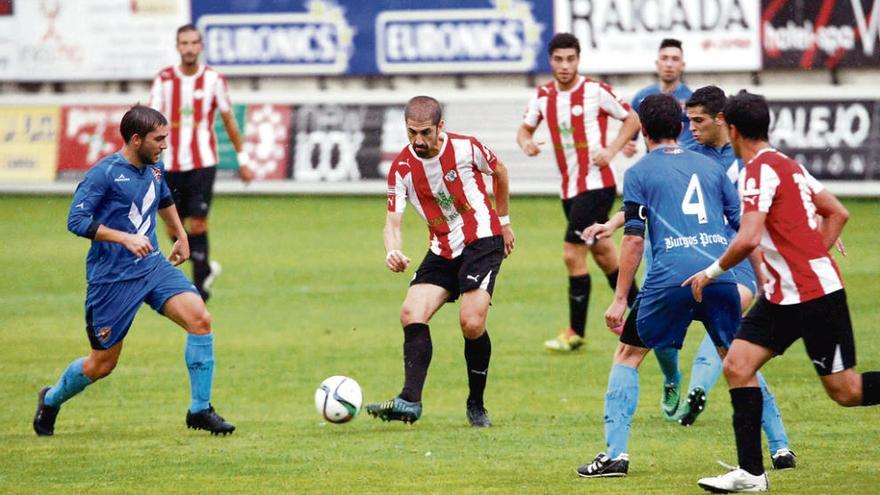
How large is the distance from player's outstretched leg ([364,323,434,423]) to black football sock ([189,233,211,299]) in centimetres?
607

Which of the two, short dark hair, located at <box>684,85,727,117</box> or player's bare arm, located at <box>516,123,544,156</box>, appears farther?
player's bare arm, located at <box>516,123,544,156</box>

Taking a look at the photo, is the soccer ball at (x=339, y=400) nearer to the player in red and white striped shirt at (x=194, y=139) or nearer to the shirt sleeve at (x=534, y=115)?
the shirt sleeve at (x=534, y=115)

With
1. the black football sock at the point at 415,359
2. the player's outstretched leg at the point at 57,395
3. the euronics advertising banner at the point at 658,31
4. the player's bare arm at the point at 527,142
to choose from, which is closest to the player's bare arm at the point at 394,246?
the black football sock at the point at 415,359

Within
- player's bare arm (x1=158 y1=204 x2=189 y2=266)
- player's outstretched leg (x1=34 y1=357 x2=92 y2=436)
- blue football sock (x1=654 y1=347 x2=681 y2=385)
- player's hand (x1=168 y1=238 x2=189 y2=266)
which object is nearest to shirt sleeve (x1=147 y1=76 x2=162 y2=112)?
player's bare arm (x1=158 y1=204 x2=189 y2=266)

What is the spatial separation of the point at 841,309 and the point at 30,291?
37.2 ft

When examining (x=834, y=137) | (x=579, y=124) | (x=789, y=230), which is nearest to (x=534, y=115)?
(x=579, y=124)

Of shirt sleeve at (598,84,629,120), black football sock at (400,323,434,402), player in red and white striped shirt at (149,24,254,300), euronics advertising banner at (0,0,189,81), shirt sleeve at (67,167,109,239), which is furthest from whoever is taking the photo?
euronics advertising banner at (0,0,189,81)

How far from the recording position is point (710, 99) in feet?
28.6

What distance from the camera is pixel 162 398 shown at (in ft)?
Answer: 36.0

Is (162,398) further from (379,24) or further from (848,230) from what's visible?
(379,24)

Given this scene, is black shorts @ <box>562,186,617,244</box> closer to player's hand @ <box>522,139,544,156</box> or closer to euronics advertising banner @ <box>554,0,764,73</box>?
player's hand @ <box>522,139,544,156</box>

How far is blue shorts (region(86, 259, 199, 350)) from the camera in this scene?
9.35m

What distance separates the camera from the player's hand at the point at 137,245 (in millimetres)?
8961

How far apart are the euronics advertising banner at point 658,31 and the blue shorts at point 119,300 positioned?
16.5m
